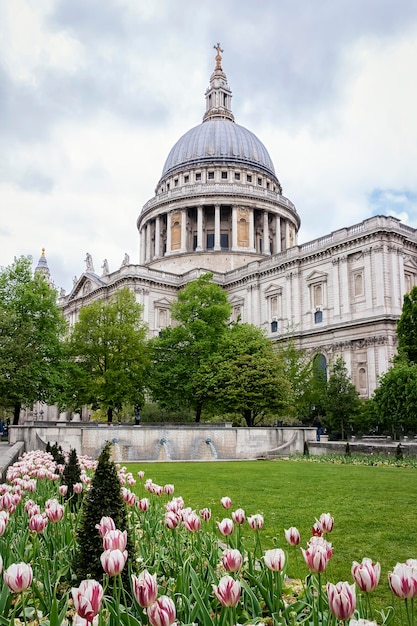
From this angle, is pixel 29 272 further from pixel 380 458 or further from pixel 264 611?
pixel 264 611

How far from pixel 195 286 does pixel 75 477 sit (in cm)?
3927

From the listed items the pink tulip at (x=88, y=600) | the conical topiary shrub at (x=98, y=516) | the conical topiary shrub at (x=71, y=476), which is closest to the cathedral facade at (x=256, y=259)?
the conical topiary shrub at (x=71, y=476)

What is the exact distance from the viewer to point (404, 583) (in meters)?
3.04

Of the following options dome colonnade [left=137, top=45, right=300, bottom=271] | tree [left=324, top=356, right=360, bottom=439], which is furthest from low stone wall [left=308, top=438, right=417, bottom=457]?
dome colonnade [left=137, top=45, right=300, bottom=271]

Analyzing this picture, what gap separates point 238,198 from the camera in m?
77.1

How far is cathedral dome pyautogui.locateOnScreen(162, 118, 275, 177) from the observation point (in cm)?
8362

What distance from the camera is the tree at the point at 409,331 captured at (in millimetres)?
36688

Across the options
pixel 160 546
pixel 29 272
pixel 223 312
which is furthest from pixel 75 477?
pixel 223 312

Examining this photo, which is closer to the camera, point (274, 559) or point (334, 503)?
point (274, 559)

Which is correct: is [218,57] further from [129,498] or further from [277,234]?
[129,498]

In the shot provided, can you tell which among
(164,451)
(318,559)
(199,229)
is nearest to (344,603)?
(318,559)

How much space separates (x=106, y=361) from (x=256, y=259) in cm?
3481

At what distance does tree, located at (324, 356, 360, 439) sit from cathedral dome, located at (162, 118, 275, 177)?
158 ft

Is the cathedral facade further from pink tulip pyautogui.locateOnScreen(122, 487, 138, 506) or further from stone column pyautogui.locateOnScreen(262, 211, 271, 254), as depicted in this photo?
pink tulip pyautogui.locateOnScreen(122, 487, 138, 506)
